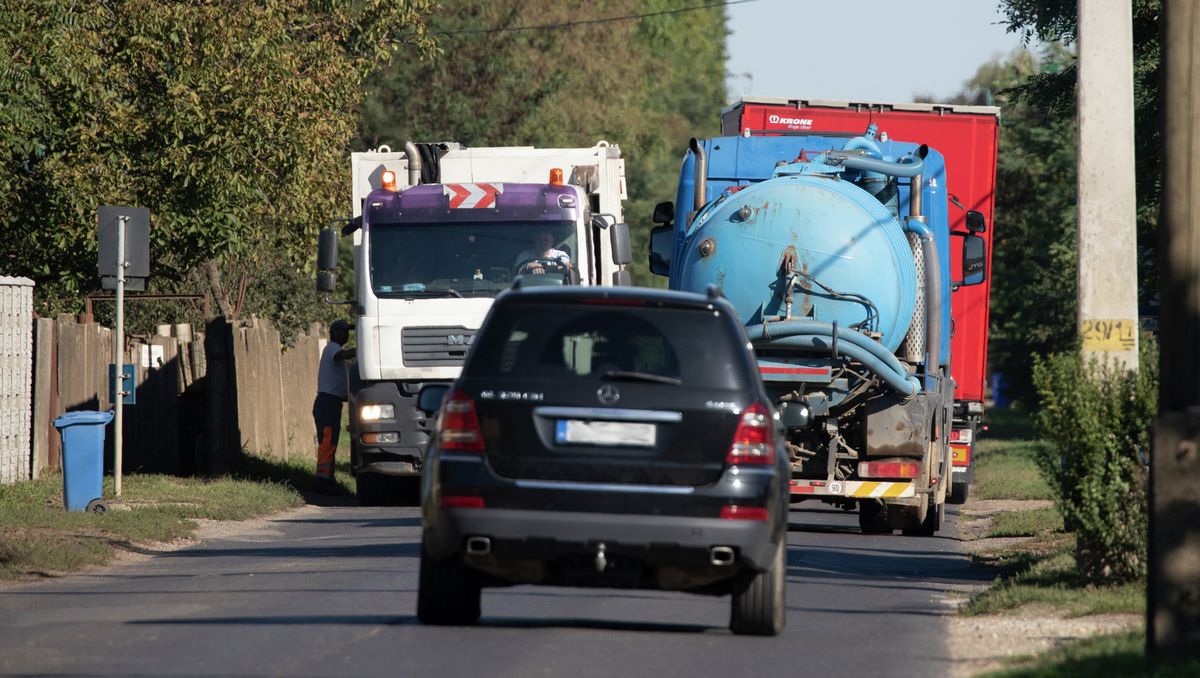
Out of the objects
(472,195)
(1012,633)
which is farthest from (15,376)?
(1012,633)

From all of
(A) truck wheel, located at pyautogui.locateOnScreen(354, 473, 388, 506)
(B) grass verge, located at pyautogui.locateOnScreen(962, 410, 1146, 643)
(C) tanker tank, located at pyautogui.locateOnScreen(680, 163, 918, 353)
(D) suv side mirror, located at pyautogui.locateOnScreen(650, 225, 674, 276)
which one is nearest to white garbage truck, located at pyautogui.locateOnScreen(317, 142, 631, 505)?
(D) suv side mirror, located at pyautogui.locateOnScreen(650, 225, 674, 276)

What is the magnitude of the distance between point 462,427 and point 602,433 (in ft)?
2.15

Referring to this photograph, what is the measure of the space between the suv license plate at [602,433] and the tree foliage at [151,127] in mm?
14355

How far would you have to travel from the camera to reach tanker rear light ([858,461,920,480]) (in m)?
16.3

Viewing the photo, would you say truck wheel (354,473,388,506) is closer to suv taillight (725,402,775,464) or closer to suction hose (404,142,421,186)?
suction hose (404,142,421,186)

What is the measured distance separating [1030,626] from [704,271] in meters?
5.39

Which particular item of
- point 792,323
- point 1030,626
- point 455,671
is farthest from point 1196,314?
point 792,323

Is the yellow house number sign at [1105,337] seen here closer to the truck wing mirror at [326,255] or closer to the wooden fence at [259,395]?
the truck wing mirror at [326,255]

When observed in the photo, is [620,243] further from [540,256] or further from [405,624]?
[405,624]

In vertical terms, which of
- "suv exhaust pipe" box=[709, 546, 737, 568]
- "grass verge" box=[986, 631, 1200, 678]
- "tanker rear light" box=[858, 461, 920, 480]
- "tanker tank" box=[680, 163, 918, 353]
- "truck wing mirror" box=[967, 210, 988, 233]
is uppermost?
"truck wing mirror" box=[967, 210, 988, 233]

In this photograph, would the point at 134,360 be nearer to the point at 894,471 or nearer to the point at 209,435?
the point at 209,435

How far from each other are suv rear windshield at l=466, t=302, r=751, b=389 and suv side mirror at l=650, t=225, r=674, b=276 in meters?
9.08

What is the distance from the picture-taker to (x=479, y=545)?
9383 millimetres

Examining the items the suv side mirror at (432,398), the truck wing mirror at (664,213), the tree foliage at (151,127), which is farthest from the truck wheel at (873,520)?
the tree foliage at (151,127)
